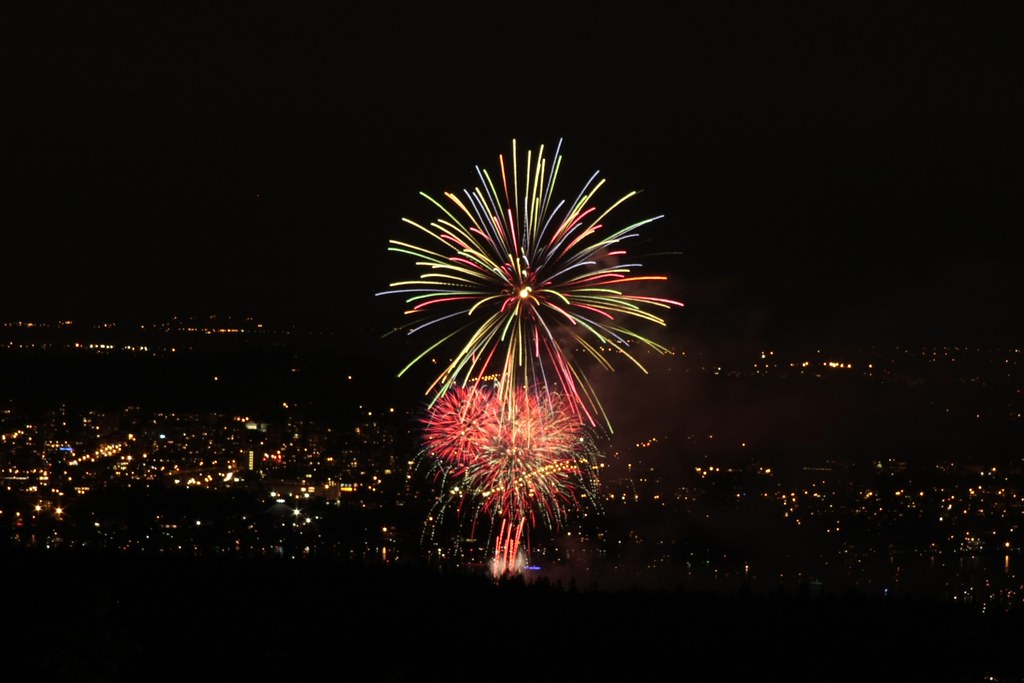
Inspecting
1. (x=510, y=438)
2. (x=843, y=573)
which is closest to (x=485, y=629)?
(x=510, y=438)

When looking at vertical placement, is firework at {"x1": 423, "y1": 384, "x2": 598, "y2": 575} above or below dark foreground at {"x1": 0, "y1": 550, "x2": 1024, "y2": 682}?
above

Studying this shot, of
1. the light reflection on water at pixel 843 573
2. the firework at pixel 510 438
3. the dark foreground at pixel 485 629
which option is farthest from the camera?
the light reflection on water at pixel 843 573

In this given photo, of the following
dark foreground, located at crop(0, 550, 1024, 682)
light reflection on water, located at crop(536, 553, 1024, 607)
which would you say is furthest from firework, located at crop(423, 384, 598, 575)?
dark foreground, located at crop(0, 550, 1024, 682)

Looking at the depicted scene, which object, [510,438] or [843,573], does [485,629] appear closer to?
[510,438]

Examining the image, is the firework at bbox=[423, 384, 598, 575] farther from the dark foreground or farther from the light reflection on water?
the dark foreground

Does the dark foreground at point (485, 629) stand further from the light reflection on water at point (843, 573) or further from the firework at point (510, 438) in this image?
the light reflection on water at point (843, 573)

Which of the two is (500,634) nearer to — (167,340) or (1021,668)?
(1021,668)

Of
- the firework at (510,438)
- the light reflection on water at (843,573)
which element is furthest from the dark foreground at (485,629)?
the light reflection on water at (843,573)

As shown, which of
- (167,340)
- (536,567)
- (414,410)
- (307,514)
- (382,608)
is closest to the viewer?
(382,608)

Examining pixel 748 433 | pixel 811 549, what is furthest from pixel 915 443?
pixel 811 549
